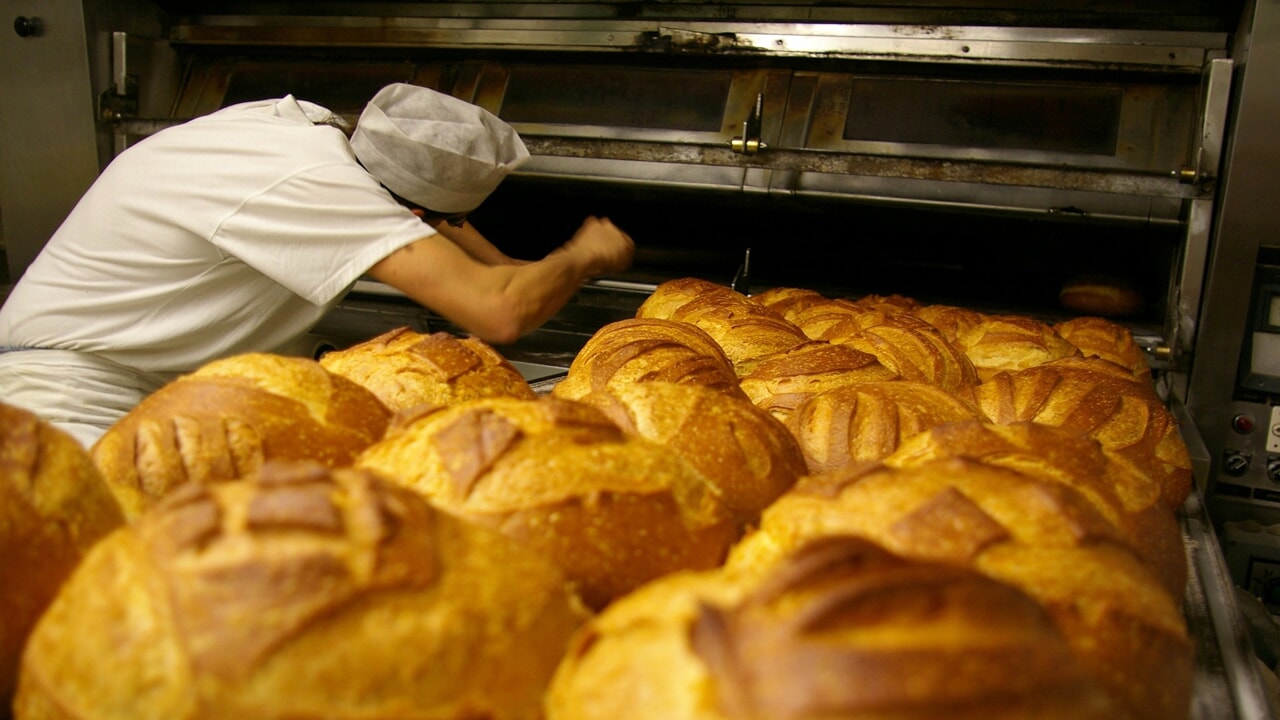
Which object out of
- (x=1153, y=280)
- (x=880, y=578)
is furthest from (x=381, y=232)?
(x=1153, y=280)

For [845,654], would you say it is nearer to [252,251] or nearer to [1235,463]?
[252,251]

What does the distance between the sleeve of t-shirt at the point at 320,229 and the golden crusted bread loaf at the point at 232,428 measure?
987 mm

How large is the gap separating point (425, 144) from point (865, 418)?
143 centimetres

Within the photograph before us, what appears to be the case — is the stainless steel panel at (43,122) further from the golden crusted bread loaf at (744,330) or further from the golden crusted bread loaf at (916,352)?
the golden crusted bread loaf at (916,352)

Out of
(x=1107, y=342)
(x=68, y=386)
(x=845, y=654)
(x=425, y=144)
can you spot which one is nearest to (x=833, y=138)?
(x=1107, y=342)

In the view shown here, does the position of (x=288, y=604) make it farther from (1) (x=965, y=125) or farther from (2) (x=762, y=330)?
(1) (x=965, y=125)

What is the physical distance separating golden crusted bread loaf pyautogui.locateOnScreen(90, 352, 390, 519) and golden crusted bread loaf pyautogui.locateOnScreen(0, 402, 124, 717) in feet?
0.53

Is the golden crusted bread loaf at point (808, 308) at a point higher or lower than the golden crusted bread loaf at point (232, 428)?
lower

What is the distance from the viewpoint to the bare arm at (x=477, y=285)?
2.28m

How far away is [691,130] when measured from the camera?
348 cm

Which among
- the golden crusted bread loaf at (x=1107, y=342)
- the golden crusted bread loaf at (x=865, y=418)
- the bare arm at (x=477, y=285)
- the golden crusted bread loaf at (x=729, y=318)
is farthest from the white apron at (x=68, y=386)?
the golden crusted bread loaf at (x=1107, y=342)

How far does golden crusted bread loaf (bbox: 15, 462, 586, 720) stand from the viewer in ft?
2.18

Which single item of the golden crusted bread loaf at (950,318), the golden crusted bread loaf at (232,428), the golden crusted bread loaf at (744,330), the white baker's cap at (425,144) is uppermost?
the white baker's cap at (425,144)

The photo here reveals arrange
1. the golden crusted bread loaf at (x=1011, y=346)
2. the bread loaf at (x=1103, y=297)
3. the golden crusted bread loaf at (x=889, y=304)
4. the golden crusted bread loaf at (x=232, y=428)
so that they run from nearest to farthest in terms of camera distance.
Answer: the golden crusted bread loaf at (x=232, y=428), the golden crusted bread loaf at (x=1011, y=346), the golden crusted bread loaf at (x=889, y=304), the bread loaf at (x=1103, y=297)
